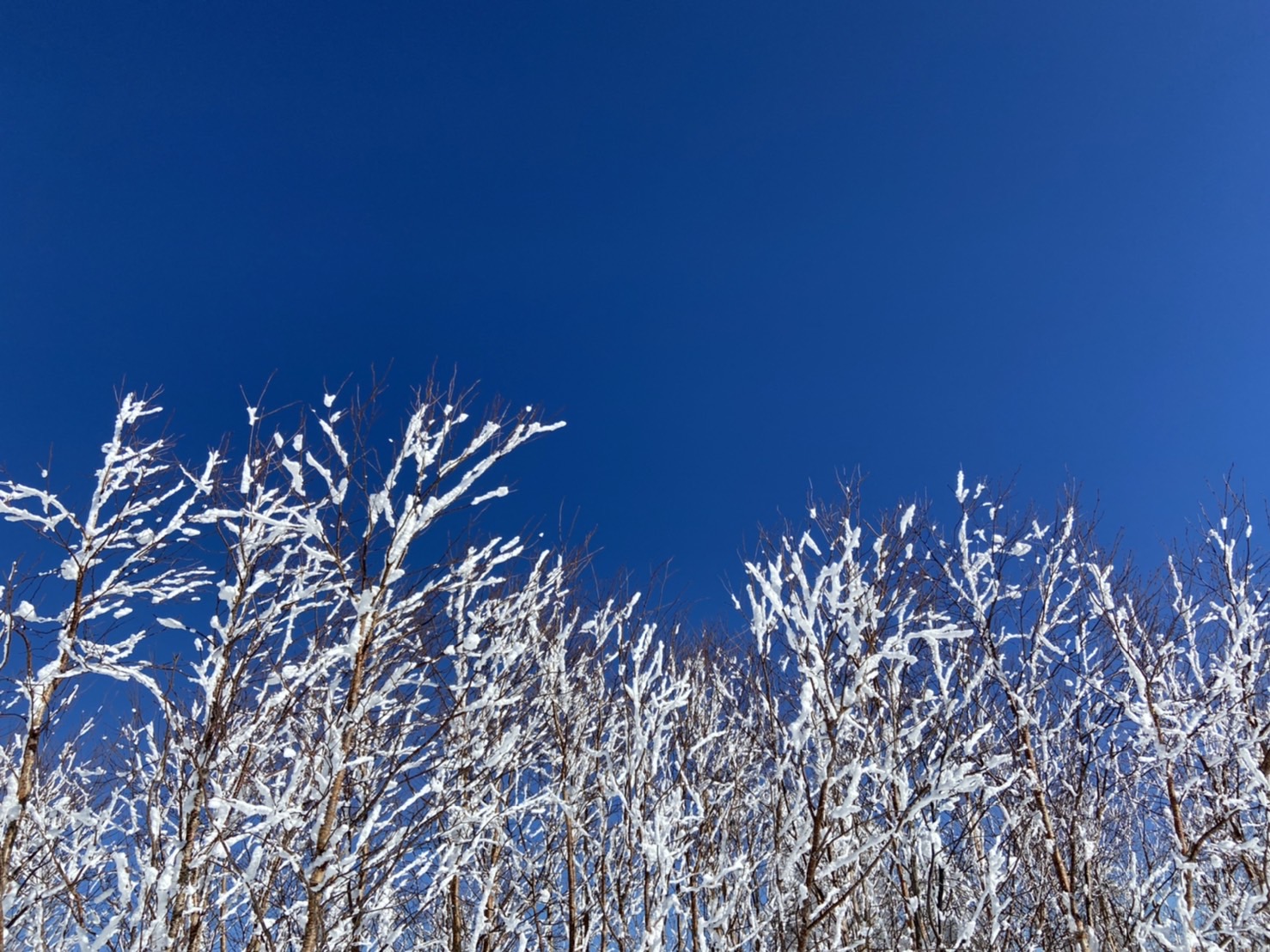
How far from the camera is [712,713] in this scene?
789cm

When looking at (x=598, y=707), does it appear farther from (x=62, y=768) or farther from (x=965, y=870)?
(x=62, y=768)

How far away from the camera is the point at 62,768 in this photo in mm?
9164

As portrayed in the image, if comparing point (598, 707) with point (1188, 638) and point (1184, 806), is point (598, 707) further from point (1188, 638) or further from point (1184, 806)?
point (1184, 806)

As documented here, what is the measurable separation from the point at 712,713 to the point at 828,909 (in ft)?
16.6

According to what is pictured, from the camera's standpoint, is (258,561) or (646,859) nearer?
(646,859)

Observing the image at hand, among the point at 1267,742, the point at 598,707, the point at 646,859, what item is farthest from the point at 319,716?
the point at 1267,742

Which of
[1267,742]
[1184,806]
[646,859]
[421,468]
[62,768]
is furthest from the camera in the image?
[62,768]

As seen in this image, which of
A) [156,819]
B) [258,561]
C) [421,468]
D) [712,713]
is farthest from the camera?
[712,713]

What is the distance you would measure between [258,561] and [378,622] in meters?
1.36

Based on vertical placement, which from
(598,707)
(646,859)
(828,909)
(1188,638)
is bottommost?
(828,909)

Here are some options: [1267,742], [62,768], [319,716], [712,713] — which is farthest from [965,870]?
[62,768]

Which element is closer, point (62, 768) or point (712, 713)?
point (712, 713)

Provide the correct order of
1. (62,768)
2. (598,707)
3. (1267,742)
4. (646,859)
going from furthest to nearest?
1. (62,768)
2. (598,707)
3. (1267,742)
4. (646,859)

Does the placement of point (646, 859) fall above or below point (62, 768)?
below
